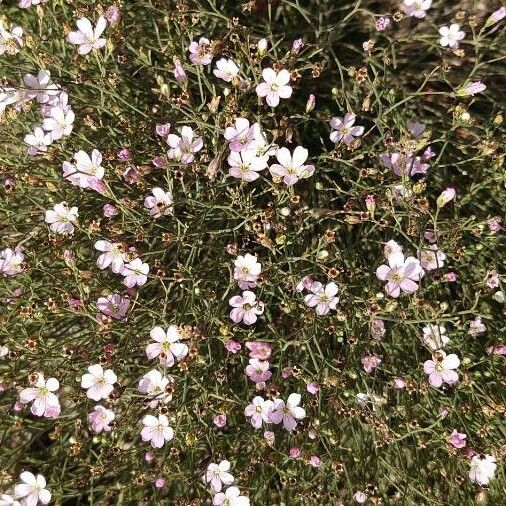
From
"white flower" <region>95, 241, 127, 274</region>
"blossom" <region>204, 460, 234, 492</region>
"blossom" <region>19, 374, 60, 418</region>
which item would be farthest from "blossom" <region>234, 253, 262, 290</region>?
"blossom" <region>19, 374, 60, 418</region>

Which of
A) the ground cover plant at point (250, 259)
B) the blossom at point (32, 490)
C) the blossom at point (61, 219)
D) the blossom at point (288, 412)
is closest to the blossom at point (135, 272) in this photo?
the ground cover plant at point (250, 259)

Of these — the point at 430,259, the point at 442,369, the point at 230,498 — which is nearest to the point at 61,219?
the point at 230,498

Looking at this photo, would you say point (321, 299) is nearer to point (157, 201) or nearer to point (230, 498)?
point (157, 201)

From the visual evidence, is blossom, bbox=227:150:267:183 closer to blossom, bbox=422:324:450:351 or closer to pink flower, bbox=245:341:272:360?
pink flower, bbox=245:341:272:360

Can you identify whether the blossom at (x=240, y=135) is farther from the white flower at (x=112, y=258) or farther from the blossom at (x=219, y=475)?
the blossom at (x=219, y=475)

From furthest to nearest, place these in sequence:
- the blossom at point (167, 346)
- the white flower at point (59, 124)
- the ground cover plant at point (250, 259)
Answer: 1. the white flower at point (59, 124)
2. the ground cover plant at point (250, 259)
3. the blossom at point (167, 346)

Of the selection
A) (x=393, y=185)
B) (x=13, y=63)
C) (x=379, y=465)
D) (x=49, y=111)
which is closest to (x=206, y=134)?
(x=49, y=111)
